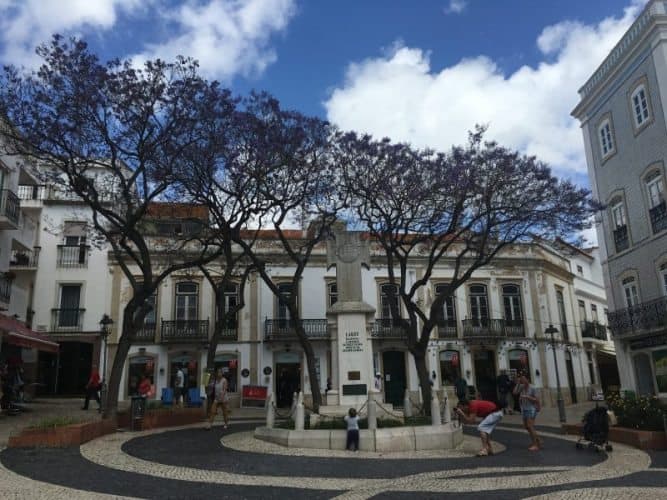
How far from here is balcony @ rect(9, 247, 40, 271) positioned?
2684cm

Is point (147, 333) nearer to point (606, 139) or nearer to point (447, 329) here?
point (447, 329)

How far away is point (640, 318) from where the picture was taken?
20.7 meters

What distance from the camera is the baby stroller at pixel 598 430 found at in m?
11.6

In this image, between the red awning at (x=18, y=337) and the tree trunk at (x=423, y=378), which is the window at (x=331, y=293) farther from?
the red awning at (x=18, y=337)

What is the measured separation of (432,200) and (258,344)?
1374 cm

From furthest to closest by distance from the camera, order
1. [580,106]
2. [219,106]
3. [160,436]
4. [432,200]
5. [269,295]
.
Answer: [269,295]
[580,106]
[432,200]
[219,106]
[160,436]

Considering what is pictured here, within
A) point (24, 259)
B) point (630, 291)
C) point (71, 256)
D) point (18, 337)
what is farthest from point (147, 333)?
point (630, 291)

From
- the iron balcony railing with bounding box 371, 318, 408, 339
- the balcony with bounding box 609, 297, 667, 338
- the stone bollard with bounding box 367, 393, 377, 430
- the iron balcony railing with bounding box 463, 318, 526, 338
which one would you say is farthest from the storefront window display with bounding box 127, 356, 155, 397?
the balcony with bounding box 609, 297, 667, 338

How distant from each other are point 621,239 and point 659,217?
2.49 m

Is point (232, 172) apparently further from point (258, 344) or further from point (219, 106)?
point (258, 344)

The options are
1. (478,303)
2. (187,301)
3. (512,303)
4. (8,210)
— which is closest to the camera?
(8,210)

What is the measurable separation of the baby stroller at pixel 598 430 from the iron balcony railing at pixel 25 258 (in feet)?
80.7

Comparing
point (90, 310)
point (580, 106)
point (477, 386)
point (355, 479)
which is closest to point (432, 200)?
point (580, 106)

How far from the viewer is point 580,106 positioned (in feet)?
81.2
